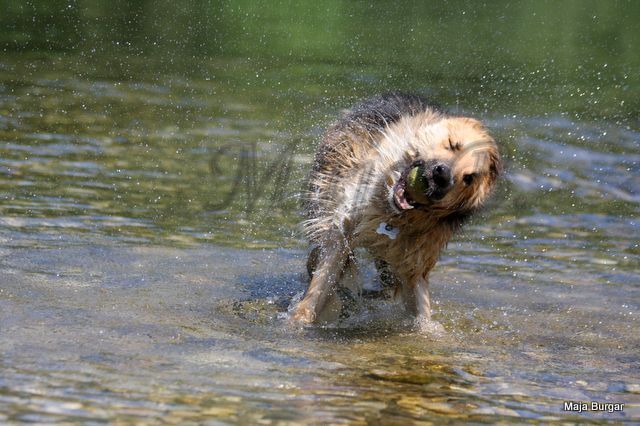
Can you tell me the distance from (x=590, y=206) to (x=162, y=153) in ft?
12.8

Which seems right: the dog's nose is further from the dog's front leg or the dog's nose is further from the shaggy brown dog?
the dog's front leg

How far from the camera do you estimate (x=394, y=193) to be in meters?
5.62

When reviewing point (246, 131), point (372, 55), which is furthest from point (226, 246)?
point (372, 55)

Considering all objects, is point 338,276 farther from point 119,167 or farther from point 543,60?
point 543,60

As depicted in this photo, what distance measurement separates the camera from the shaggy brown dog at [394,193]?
18.1 ft

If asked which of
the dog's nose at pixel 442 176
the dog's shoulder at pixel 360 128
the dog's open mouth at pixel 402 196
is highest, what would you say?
the dog's shoulder at pixel 360 128

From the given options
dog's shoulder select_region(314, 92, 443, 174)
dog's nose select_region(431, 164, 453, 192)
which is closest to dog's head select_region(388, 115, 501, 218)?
dog's nose select_region(431, 164, 453, 192)

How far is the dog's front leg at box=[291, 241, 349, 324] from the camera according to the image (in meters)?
6.01

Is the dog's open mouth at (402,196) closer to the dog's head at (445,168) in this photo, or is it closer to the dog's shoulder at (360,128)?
the dog's head at (445,168)

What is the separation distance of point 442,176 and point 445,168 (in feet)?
0.15

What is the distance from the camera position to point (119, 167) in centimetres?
898

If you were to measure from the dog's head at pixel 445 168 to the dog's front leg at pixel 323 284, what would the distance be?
0.55m

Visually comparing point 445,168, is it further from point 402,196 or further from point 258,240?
point 258,240

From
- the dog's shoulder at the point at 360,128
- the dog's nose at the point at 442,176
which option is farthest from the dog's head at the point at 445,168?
the dog's shoulder at the point at 360,128
